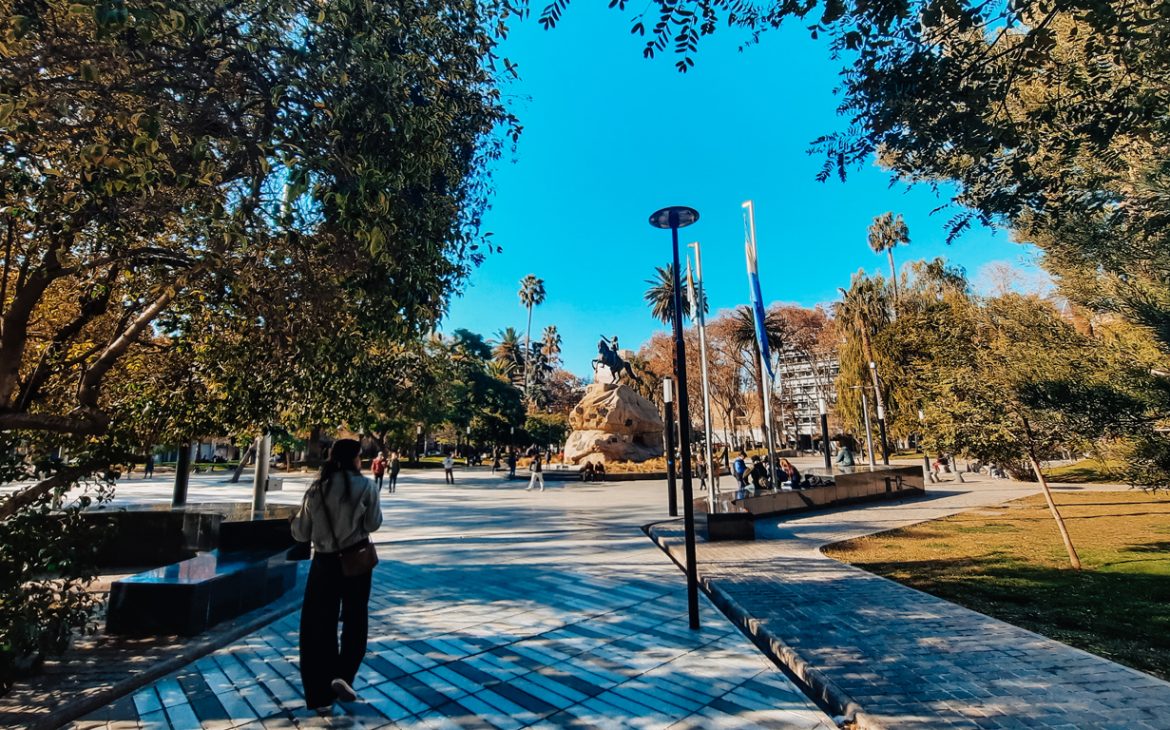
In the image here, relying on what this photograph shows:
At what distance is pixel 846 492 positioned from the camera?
17234 millimetres

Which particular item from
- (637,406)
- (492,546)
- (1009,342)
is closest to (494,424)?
(637,406)

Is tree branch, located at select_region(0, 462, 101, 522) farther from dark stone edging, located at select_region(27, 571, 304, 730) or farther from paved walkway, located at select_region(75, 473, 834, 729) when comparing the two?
paved walkway, located at select_region(75, 473, 834, 729)

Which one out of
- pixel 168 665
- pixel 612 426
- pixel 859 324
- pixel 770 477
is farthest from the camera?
pixel 859 324

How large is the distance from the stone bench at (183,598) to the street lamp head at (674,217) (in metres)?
5.90

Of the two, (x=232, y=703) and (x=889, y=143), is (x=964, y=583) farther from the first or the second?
(x=232, y=703)

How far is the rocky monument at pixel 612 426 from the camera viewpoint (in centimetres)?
3303

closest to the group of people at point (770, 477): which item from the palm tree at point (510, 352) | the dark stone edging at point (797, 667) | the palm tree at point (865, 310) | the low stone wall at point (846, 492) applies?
the low stone wall at point (846, 492)

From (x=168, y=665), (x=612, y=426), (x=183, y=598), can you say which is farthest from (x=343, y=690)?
(x=612, y=426)

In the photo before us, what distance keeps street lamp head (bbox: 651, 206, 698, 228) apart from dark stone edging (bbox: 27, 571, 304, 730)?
594 cm

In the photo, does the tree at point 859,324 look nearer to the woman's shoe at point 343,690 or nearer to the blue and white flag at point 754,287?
the blue and white flag at point 754,287

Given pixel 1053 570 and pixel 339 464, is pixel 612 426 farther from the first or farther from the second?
pixel 339 464

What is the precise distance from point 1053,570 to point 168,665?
1103 centimetres

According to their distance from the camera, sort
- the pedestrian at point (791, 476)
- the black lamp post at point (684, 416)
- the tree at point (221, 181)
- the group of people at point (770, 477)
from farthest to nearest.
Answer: the group of people at point (770, 477) < the pedestrian at point (791, 476) < the black lamp post at point (684, 416) < the tree at point (221, 181)

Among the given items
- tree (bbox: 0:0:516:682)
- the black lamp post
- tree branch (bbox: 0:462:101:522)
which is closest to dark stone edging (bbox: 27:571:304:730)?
tree (bbox: 0:0:516:682)
